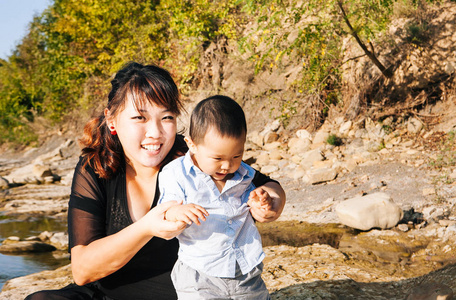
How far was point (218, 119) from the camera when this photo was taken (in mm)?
1917

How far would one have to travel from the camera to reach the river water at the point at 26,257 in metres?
5.73

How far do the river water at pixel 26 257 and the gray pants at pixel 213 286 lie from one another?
397 centimetres

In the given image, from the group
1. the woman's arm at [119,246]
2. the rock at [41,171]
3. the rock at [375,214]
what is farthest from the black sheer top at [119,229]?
the rock at [41,171]

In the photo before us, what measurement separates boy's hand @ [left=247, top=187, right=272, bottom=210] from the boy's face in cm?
15

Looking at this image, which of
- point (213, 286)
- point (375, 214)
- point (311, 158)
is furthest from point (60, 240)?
point (213, 286)

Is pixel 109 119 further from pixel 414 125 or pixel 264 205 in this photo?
pixel 414 125

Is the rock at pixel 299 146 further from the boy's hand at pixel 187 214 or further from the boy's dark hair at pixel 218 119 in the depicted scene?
the boy's hand at pixel 187 214

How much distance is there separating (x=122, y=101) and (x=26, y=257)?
508 cm

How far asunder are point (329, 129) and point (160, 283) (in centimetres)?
647

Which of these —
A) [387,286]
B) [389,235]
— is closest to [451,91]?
[389,235]

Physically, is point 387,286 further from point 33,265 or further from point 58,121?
point 58,121

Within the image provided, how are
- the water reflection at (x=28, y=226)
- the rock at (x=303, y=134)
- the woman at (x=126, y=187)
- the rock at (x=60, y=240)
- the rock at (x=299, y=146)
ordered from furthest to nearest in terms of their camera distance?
the rock at (x=303, y=134) < the rock at (x=299, y=146) < the water reflection at (x=28, y=226) < the rock at (x=60, y=240) < the woman at (x=126, y=187)

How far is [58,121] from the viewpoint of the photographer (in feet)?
56.7

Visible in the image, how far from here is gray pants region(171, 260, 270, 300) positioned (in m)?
1.94
